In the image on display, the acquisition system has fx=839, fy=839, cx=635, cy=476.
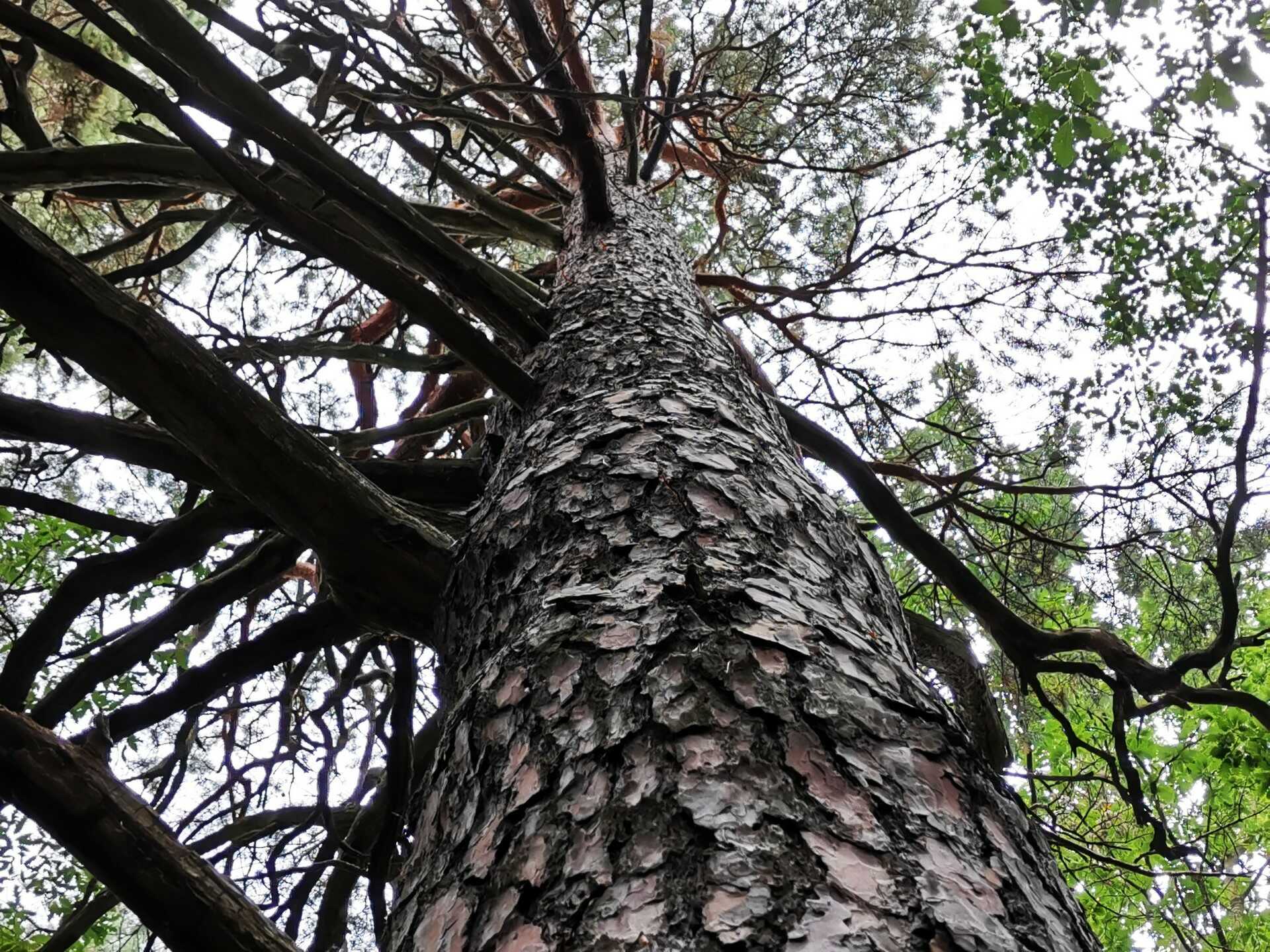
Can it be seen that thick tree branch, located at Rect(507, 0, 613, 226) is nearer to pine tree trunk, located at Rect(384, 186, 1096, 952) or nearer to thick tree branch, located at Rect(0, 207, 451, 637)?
thick tree branch, located at Rect(0, 207, 451, 637)

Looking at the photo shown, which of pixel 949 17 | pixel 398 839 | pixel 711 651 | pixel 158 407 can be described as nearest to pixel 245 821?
pixel 398 839

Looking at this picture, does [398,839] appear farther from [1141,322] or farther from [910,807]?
[1141,322]

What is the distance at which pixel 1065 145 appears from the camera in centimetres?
212

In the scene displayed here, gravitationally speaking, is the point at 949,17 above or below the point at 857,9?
above

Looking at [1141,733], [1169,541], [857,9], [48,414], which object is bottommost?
[48,414]

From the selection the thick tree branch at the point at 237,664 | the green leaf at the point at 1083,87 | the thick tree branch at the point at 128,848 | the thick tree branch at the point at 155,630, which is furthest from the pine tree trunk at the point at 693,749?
the green leaf at the point at 1083,87

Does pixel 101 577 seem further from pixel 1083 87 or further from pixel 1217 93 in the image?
pixel 1217 93

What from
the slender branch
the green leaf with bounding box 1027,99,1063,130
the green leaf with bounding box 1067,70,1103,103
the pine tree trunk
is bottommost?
the pine tree trunk

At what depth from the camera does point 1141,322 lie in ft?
12.6

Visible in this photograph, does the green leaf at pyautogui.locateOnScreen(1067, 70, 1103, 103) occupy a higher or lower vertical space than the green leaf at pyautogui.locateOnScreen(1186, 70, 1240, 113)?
higher

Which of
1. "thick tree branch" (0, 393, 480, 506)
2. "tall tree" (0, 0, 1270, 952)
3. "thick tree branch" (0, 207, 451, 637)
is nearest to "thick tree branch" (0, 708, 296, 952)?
"tall tree" (0, 0, 1270, 952)

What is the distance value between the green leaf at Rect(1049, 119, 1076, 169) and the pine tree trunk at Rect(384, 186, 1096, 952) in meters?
1.29

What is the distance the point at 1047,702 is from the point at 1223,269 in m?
1.99

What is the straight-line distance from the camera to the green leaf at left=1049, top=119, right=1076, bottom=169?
210cm
